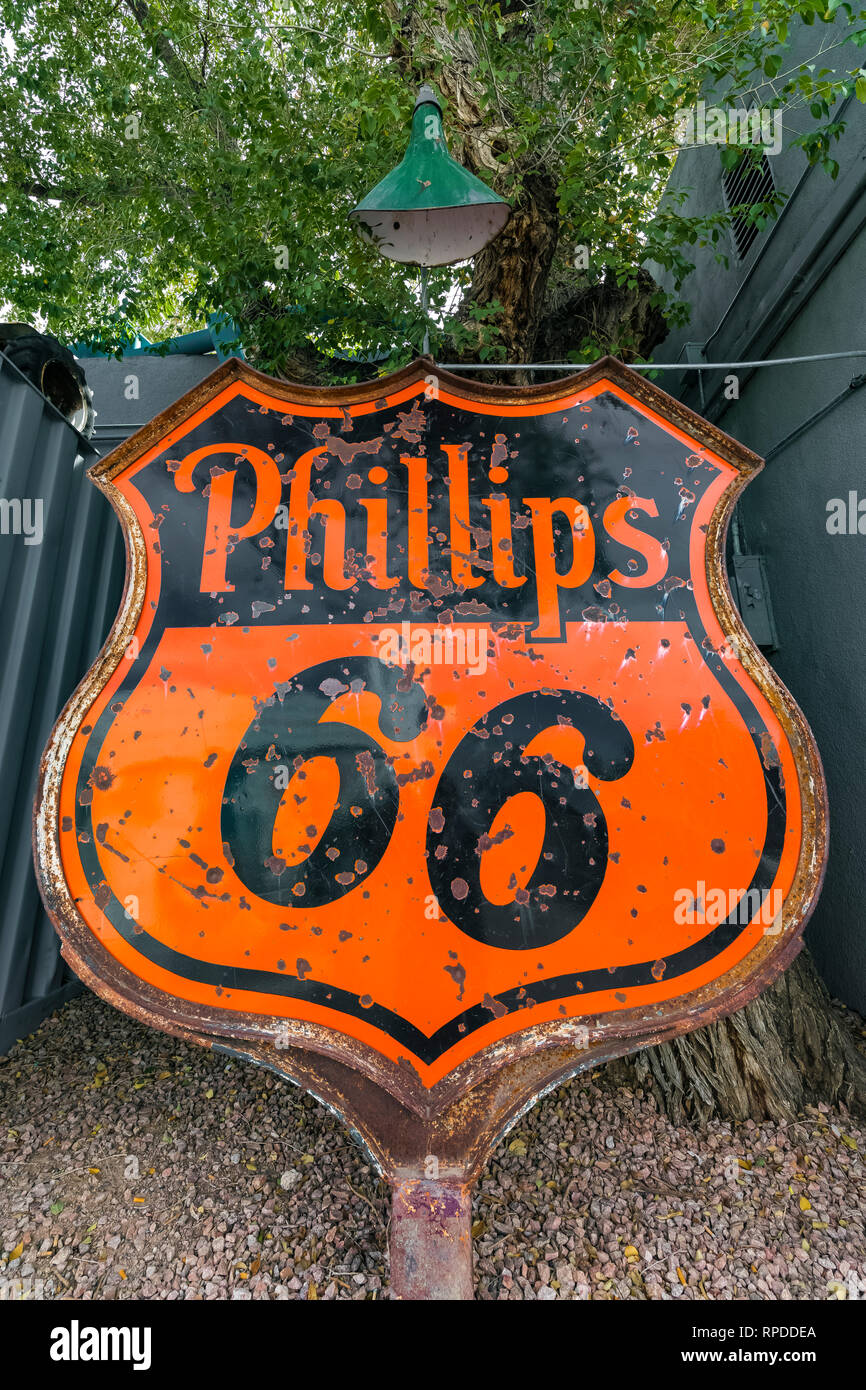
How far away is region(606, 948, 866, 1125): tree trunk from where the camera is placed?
247 cm

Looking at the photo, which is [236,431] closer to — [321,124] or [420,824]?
[420,824]

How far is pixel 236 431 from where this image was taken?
6.77 feet

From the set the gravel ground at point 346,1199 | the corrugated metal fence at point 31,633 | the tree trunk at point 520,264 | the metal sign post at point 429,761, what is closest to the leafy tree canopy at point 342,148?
the tree trunk at point 520,264

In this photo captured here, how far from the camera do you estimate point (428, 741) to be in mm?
1808

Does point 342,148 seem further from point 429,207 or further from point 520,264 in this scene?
point 429,207

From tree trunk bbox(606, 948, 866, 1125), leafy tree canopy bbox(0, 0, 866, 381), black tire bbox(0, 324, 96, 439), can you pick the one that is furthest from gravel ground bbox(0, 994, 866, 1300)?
leafy tree canopy bbox(0, 0, 866, 381)

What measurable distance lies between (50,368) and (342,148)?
2.14 meters

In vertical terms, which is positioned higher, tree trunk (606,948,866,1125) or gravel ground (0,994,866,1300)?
tree trunk (606,948,866,1125)

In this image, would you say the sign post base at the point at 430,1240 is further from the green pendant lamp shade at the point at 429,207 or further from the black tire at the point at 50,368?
the black tire at the point at 50,368

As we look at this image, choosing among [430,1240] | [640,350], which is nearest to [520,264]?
[640,350]

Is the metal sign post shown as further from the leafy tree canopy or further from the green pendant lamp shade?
the leafy tree canopy

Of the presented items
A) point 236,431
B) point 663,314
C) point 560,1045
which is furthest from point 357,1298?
point 663,314

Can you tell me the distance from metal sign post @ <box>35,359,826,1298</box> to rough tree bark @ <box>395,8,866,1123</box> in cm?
121
